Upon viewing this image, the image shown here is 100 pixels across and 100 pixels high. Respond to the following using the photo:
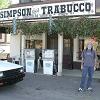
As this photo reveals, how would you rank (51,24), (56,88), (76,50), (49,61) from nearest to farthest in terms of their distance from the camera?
(56,88)
(51,24)
(49,61)
(76,50)

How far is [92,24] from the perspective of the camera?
1413cm

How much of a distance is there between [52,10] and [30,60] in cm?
294

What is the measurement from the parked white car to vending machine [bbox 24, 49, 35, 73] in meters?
4.77

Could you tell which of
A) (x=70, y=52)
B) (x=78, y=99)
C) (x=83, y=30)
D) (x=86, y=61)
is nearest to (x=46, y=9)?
(x=83, y=30)

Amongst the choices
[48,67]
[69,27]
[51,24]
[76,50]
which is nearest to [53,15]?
[51,24]

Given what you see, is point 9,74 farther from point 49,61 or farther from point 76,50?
point 76,50

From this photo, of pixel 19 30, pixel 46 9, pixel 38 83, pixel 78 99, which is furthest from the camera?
pixel 19 30

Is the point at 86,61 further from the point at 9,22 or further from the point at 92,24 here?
the point at 9,22

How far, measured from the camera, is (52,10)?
15.6 metres

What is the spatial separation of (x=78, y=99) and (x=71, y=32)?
488 centimetres

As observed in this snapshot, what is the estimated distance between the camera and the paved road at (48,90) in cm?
1067

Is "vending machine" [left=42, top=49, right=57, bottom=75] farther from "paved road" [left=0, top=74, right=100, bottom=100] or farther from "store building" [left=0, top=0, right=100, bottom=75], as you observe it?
"paved road" [left=0, top=74, right=100, bottom=100]

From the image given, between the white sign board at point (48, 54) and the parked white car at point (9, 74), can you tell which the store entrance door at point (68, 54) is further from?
the parked white car at point (9, 74)

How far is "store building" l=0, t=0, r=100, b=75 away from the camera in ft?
48.4
